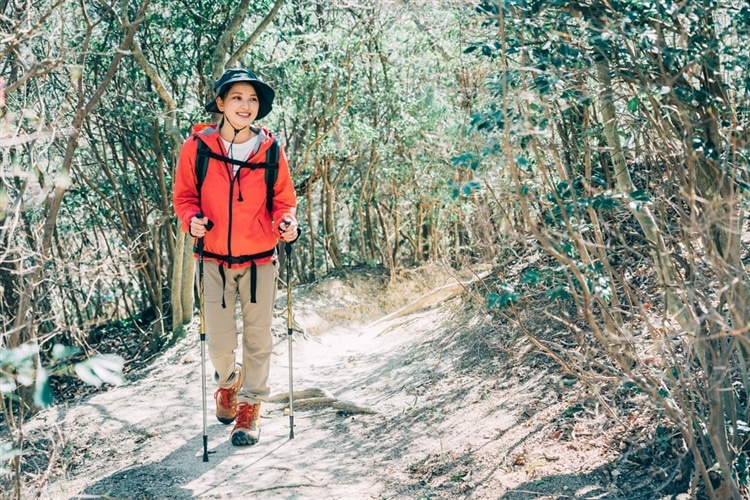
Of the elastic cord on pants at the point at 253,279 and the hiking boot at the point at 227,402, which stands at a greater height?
the elastic cord on pants at the point at 253,279

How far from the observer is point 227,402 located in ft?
16.5

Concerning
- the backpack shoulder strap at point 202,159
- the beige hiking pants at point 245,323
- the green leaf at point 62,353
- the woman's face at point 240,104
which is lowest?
the beige hiking pants at point 245,323

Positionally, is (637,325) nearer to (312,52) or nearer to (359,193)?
(312,52)

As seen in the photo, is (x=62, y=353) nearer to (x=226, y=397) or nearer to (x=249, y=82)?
(x=249, y=82)

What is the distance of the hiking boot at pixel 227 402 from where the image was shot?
197 inches

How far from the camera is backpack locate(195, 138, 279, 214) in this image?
4.58 meters

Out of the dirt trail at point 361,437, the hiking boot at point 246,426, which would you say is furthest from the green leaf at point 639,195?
the hiking boot at point 246,426

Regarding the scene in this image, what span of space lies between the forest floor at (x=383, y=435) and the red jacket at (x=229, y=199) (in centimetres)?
118

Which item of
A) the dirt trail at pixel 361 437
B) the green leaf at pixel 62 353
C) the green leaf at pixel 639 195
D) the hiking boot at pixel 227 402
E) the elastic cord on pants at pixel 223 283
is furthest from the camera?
the hiking boot at pixel 227 402

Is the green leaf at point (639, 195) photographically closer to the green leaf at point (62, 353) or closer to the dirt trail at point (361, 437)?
the dirt trail at point (361, 437)

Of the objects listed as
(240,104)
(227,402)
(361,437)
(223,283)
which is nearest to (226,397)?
(227,402)

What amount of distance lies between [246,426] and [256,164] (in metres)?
1.63

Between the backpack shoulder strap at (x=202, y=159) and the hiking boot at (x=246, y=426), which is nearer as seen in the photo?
the backpack shoulder strap at (x=202, y=159)

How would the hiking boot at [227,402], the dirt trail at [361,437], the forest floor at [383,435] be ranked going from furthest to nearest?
1. the hiking boot at [227,402]
2. the dirt trail at [361,437]
3. the forest floor at [383,435]
